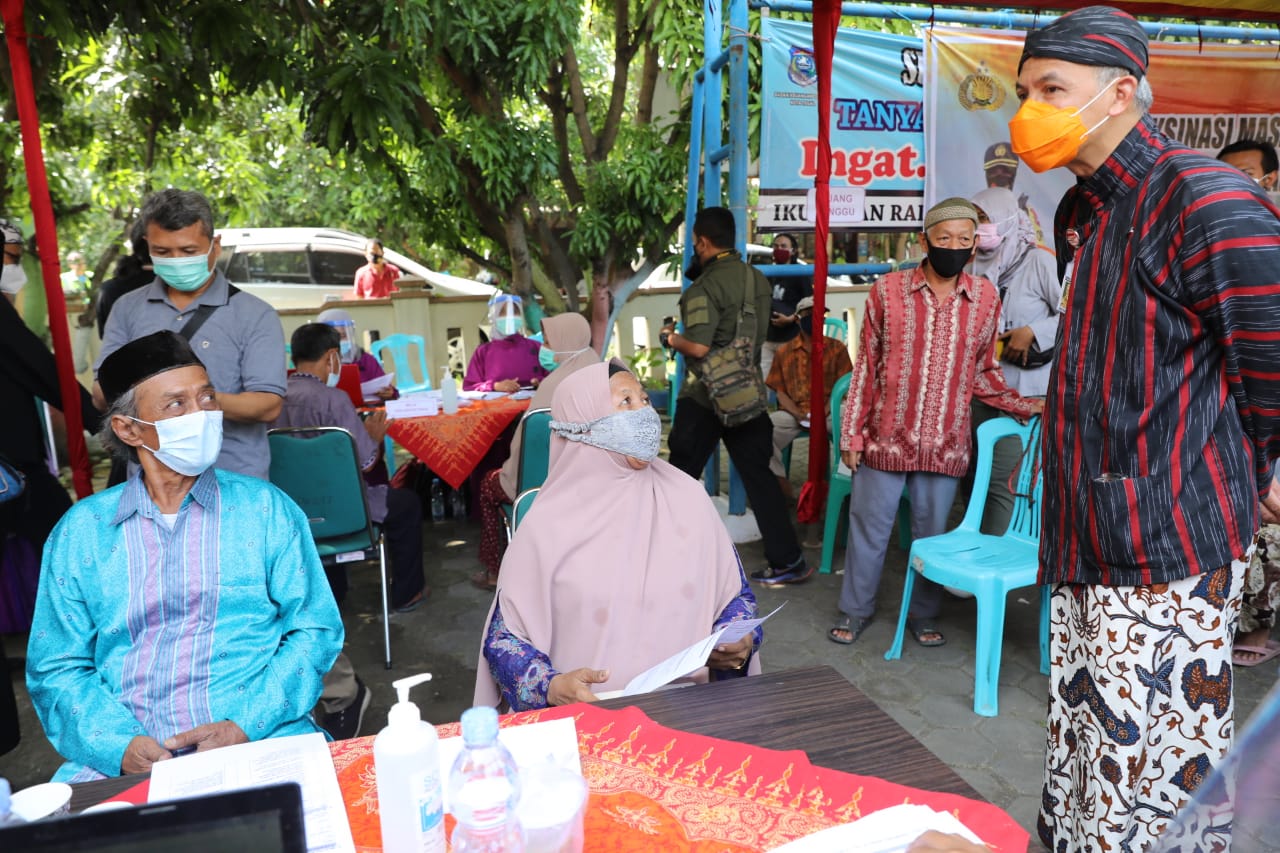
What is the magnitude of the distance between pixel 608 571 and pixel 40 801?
1.11 meters

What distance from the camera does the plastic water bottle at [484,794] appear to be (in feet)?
3.06

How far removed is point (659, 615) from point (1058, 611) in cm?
84

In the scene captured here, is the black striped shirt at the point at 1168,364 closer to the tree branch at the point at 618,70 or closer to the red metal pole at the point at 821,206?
the red metal pole at the point at 821,206

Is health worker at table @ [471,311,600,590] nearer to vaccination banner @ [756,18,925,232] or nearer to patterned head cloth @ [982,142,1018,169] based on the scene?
vaccination banner @ [756,18,925,232]

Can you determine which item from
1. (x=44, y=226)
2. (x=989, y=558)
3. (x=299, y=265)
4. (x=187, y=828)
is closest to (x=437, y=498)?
(x=44, y=226)

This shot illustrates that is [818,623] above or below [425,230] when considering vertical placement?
below

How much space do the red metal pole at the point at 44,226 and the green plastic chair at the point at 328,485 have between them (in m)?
0.64

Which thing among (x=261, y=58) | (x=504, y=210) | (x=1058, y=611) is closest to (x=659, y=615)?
(x=1058, y=611)

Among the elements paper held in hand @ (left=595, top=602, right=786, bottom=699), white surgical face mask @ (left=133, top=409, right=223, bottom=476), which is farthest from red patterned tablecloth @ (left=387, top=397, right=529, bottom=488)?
paper held in hand @ (left=595, top=602, right=786, bottom=699)

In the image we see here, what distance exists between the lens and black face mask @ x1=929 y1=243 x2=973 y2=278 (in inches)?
126

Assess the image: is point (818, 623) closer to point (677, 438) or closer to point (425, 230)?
point (677, 438)

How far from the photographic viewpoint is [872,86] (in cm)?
485

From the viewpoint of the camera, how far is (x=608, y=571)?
6.52 ft

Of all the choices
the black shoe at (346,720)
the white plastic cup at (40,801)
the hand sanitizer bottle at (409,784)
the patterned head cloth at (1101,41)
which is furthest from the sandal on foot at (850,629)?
the white plastic cup at (40,801)
